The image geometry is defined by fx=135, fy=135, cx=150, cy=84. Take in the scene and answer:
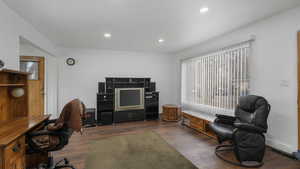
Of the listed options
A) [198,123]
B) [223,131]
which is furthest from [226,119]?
[198,123]

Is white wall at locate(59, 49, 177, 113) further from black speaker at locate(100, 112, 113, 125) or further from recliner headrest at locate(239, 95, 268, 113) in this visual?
recliner headrest at locate(239, 95, 268, 113)

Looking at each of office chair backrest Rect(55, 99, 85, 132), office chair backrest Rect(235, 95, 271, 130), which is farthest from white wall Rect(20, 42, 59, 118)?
office chair backrest Rect(235, 95, 271, 130)

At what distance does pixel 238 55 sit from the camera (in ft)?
10.0

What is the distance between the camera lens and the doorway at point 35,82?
404cm

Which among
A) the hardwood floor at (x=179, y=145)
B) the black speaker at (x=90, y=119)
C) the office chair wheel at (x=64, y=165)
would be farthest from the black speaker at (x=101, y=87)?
the office chair wheel at (x=64, y=165)

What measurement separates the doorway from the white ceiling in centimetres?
119

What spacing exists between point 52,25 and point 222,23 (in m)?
3.49

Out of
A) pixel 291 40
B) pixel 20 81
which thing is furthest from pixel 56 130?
pixel 291 40

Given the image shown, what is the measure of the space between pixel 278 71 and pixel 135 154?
3019 mm

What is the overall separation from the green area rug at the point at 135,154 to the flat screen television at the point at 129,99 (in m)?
1.42

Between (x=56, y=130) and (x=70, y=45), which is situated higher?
(x=70, y=45)

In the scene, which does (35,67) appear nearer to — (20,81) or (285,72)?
(20,81)

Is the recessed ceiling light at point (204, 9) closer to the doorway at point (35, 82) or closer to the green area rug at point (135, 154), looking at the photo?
the green area rug at point (135, 154)

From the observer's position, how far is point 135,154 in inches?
97.7
